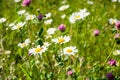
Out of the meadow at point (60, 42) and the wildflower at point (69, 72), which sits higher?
the meadow at point (60, 42)

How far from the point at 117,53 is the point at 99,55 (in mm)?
309

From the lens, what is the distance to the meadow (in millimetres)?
1850

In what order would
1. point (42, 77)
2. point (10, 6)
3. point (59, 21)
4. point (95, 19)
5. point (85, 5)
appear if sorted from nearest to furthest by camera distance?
1. point (42, 77)
2. point (95, 19)
3. point (59, 21)
4. point (85, 5)
5. point (10, 6)

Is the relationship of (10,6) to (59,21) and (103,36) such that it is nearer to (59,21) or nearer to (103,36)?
(59,21)

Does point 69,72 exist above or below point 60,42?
below

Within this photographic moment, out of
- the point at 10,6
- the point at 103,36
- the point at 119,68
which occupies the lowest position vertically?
the point at 119,68


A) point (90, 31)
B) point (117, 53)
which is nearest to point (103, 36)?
point (90, 31)

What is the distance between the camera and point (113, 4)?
140 inches

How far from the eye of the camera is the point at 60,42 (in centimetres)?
190

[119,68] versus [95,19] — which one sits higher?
[95,19]

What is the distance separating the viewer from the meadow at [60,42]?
185 cm

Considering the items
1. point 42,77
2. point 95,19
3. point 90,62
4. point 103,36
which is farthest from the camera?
point 95,19

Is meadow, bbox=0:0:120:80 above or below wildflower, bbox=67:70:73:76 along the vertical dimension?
above

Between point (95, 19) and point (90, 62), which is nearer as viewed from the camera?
point (90, 62)
